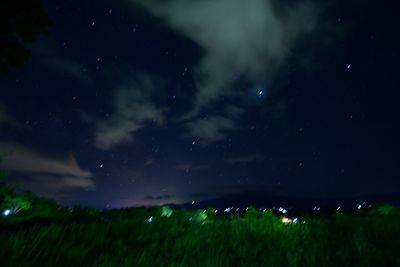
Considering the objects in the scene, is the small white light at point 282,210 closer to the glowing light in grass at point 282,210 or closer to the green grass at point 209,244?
the glowing light in grass at point 282,210

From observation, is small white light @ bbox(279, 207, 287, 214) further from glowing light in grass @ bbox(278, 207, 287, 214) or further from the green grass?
the green grass

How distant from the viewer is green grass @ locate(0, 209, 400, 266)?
2.94 meters

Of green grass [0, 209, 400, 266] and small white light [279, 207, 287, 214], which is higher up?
small white light [279, 207, 287, 214]

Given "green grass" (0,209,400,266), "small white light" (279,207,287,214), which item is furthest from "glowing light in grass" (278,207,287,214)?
"green grass" (0,209,400,266)

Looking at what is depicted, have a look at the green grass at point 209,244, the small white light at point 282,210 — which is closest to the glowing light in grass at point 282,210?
the small white light at point 282,210

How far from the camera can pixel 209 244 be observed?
3.70 m

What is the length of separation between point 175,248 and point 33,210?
2799mm

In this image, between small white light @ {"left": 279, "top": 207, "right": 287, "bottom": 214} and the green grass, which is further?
small white light @ {"left": 279, "top": 207, "right": 287, "bottom": 214}

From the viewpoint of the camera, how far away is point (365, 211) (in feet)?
24.2

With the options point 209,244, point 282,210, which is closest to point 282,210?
point 282,210

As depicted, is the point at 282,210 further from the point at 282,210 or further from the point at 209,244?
the point at 209,244

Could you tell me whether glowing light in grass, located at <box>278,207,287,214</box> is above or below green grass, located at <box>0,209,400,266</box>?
above

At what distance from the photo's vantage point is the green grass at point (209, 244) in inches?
116

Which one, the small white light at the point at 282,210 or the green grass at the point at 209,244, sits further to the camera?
the small white light at the point at 282,210
